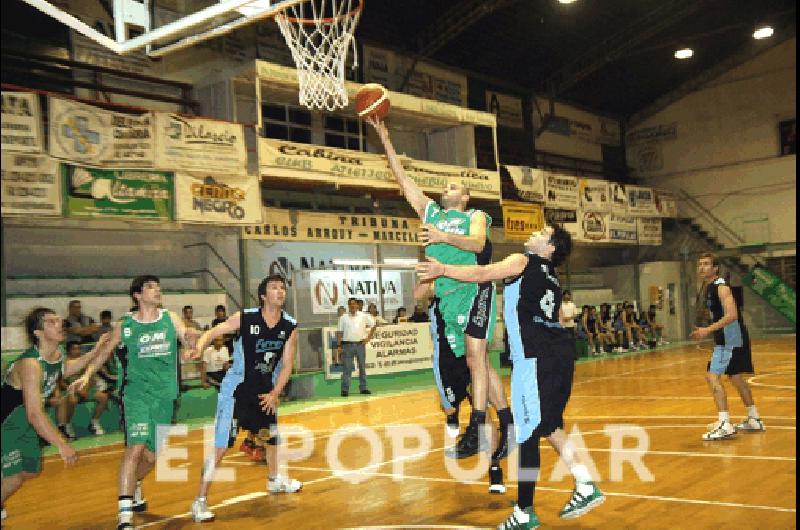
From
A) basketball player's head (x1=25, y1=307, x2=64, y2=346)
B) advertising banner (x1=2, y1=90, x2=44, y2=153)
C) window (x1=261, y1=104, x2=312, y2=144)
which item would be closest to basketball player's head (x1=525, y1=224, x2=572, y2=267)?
basketball player's head (x1=25, y1=307, x2=64, y2=346)

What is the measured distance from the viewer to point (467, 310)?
6016mm

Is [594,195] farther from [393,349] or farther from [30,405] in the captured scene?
[30,405]

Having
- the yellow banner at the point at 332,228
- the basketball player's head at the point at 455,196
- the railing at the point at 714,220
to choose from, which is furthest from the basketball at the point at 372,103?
the railing at the point at 714,220

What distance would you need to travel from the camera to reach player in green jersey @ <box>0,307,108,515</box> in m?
4.72

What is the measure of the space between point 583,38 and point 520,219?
6.86m

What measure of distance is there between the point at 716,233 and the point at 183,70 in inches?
814

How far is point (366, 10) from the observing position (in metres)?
20.5

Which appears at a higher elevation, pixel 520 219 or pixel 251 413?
pixel 520 219

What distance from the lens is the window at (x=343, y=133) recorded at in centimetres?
2016

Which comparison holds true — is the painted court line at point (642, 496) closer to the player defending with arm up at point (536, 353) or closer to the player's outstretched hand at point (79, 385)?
the player defending with arm up at point (536, 353)

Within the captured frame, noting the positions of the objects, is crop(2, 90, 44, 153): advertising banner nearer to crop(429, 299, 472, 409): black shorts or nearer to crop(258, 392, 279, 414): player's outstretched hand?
crop(258, 392, 279, 414): player's outstretched hand

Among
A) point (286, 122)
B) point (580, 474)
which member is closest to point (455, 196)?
point (580, 474)

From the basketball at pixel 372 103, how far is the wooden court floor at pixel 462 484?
3.01 meters

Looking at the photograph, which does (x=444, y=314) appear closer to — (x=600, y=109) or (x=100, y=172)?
(x=100, y=172)
